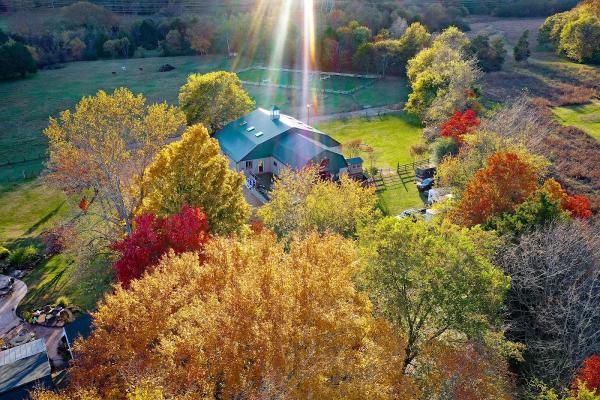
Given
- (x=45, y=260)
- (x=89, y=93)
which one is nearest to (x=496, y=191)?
(x=45, y=260)

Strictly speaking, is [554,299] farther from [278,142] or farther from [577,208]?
[278,142]

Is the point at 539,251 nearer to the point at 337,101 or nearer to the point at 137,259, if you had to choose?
the point at 137,259

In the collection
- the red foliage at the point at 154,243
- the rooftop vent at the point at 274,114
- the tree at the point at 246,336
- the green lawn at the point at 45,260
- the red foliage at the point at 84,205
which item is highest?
the tree at the point at 246,336

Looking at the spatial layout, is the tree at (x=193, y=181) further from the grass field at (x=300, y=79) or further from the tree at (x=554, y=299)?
the grass field at (x=300, y=79)

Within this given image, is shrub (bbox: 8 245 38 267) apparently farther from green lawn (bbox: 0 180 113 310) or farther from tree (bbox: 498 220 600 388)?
tree (bbox: 498 220 600 388)

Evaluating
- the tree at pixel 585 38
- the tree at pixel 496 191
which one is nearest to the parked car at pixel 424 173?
the tree at pixel 496 191

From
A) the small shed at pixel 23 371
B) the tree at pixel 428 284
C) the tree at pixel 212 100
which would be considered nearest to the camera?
the tree at pixel 428 284
